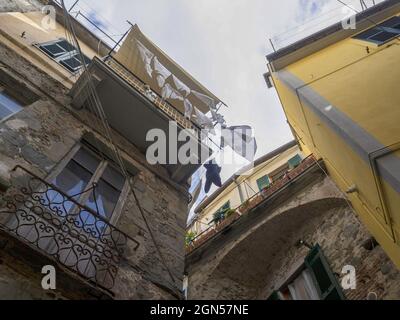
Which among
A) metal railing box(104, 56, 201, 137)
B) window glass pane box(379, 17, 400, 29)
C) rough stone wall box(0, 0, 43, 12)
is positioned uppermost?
window glass pane box(379, 17, 400, 29)

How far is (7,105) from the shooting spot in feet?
19.2

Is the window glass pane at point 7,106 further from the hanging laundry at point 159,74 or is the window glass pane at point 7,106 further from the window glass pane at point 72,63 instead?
the hanging laundry at point 159,74

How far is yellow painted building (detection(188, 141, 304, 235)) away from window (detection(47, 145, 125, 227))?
856cm

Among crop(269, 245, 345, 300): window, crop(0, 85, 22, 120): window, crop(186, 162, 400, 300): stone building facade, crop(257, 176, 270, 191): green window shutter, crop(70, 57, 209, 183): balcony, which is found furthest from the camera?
crop(257, 176, 270, 191): green window shutter

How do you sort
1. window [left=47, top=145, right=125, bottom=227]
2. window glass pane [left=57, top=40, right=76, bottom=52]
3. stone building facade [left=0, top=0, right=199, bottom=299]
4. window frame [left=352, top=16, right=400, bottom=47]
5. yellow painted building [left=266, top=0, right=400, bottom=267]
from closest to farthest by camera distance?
stone building facade [left=0, top=0, right=199, bottom=299] → yellow painted building [left=266, top=0, right=400, bottom=267] → window [left=47, top=145, right=125, bottom=227] → window frame [left=352, top=16, right=400, bottom=47] → window glass pane [left=57, top=40, right=76, bottom=52]

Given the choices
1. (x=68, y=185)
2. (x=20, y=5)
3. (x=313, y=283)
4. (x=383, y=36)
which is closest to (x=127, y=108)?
(x=68, y=185)

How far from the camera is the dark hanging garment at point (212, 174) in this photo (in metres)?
8.93

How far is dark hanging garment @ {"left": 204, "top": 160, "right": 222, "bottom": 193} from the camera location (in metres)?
8.93

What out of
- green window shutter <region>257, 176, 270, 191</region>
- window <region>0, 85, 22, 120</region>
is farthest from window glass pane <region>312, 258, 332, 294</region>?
green window shutter <region>257, 176, 270, 191</region>

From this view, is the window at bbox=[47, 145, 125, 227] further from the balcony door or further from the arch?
the arch

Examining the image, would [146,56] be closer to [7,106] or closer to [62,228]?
[7,106]

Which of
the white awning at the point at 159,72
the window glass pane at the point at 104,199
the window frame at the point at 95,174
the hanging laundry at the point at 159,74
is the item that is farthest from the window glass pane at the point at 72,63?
the window glass pane at the point at 104,199

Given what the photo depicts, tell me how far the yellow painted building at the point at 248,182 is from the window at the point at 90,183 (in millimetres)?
8564

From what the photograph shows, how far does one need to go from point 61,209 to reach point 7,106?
2021mm
